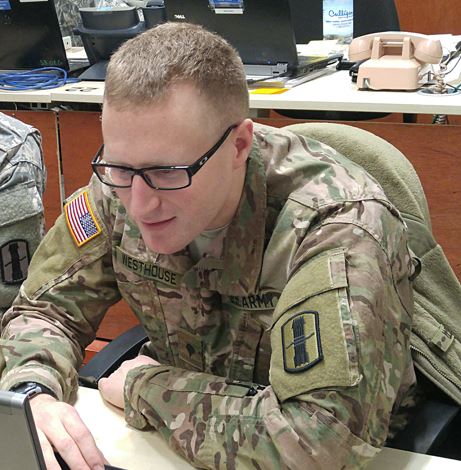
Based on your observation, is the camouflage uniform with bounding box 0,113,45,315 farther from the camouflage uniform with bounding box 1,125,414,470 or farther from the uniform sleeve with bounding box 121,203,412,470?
the uniform sleeve with bounding box 121,203,412,470

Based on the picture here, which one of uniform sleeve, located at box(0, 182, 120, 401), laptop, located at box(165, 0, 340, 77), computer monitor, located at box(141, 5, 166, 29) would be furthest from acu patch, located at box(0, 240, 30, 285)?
computer monitor, located at box(141, 5, 166, 29)

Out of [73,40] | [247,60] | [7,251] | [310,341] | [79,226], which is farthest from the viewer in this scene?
[73,40]

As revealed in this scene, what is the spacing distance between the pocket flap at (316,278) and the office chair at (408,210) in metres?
0.26

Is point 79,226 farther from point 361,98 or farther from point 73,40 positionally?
point 73,40

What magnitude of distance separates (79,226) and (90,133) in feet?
4.83

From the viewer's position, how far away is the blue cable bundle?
280 centimetres

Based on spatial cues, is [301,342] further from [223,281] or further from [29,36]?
[29,36]

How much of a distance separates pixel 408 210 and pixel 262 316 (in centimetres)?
30

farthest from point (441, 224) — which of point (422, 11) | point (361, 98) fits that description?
point (422, 11)

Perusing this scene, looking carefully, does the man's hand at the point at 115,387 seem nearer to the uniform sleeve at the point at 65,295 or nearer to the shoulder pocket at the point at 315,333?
the uniform sleeve at the point at 65,295

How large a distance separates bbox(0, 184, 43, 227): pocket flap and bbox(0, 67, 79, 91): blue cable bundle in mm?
1256

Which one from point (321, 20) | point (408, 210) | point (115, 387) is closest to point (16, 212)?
point (115, 387)

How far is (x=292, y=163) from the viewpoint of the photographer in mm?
1172

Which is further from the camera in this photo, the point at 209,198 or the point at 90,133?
the point at 90,133
